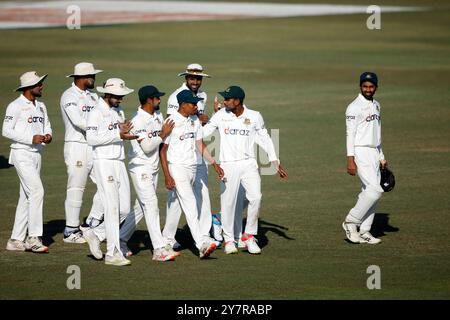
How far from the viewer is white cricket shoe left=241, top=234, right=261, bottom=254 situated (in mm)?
13969

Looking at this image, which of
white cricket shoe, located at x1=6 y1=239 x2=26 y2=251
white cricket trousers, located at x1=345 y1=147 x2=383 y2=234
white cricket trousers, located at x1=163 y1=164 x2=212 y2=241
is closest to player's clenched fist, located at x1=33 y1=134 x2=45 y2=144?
white cricket shoe, located at x1=6 y1=239 x2=26 y2=251

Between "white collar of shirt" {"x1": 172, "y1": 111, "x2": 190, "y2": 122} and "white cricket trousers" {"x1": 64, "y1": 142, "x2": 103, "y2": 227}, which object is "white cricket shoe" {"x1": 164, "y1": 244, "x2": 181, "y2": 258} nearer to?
"white collar of shirt" {"x1": 172, "y1": 111, "x2": 190, "y2": 122}

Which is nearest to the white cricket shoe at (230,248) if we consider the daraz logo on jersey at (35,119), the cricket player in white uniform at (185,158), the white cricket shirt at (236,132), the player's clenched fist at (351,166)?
the cricket player in white uniform at (185,158)

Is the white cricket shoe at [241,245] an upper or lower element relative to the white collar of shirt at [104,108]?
lower

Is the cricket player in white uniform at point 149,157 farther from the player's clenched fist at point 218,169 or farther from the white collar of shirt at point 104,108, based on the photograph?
the player's clenched fist at point 218,169

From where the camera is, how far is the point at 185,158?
13.9 m

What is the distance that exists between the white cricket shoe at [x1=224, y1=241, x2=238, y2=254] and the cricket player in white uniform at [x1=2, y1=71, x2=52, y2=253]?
A: 2536mm

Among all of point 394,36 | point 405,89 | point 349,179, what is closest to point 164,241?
point 349,179

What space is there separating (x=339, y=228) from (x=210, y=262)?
9.13 ft

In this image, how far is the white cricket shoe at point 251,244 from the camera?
13969mm

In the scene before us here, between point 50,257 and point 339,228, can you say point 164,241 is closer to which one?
point 50,257

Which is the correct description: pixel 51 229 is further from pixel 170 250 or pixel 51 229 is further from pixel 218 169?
pixel 218 169

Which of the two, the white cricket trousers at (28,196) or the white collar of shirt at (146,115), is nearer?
the white collar of shirt at (146,115)

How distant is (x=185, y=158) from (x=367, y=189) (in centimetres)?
275
